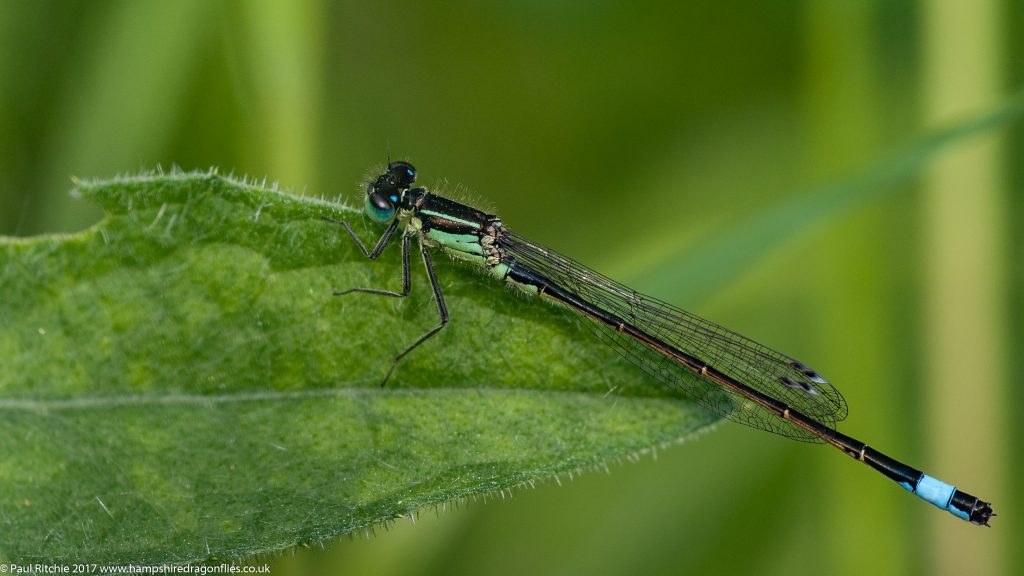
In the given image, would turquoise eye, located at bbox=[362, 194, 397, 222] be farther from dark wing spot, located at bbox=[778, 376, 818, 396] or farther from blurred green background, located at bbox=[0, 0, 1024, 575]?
dark wing spot, located at bbox=[778, 376, 818, 396]

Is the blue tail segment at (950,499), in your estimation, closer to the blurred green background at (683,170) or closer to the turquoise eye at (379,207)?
the blurred green background at (683,170)

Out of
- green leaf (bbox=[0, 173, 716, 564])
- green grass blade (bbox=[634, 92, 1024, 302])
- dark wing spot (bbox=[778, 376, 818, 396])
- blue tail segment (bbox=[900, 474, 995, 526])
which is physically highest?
green grass blade (bbox=[634, 92, 1024, 302])

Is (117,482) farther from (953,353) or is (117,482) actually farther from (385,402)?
(953,353)

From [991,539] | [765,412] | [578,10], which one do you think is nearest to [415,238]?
[765,412]

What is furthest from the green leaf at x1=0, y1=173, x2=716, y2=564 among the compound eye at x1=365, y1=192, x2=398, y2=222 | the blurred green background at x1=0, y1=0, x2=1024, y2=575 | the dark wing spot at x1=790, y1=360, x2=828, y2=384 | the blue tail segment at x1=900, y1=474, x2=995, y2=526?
the blue tail segment at x1=900, y1=474, x2=995, y2=526

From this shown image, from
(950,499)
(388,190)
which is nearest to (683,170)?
(388,190)

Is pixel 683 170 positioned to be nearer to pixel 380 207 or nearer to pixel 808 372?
pixel 808 372

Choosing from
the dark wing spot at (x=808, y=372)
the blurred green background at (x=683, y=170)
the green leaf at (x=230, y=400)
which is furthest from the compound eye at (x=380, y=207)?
the dark wing spot at (x=808, y=372)
